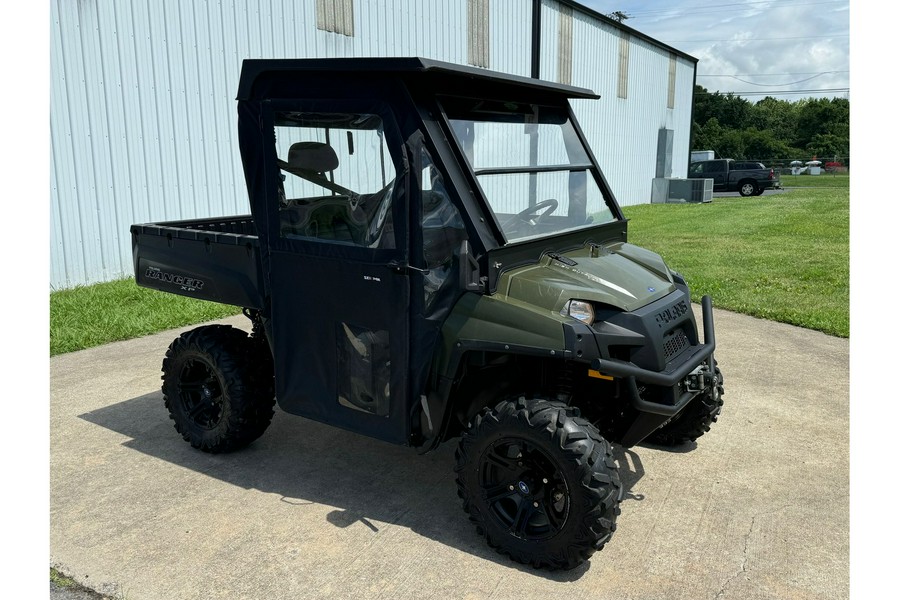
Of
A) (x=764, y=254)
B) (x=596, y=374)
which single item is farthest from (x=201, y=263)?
(x=764, y=254)

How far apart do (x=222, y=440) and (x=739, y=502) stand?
287 centimetres

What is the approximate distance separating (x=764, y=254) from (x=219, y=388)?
10.3 metres

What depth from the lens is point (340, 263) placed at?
3.68m

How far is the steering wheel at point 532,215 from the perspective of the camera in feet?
12.1

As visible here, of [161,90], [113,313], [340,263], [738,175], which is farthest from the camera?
[738,175]

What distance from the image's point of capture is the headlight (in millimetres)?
3293

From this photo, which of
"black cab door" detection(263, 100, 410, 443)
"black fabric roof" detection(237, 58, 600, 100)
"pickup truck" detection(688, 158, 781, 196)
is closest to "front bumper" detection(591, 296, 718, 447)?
"black cab door" detection(263, 100, 410, 443)

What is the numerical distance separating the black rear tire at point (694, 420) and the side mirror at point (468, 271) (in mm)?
1635

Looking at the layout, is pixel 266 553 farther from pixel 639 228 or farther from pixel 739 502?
pixel 639 228

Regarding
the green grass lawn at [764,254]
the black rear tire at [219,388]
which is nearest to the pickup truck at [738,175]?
the green grass lawn at [764,254]

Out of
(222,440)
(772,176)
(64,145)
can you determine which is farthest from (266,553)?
(772,176)

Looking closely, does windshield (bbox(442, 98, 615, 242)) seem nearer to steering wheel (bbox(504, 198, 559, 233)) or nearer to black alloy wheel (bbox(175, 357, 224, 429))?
steering wheel (bbox(504, 198, 559, 233))

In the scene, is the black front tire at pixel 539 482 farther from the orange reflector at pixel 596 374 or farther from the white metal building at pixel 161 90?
the white metal building at pixel 161 90

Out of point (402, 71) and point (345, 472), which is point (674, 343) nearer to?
point (402, 71)
